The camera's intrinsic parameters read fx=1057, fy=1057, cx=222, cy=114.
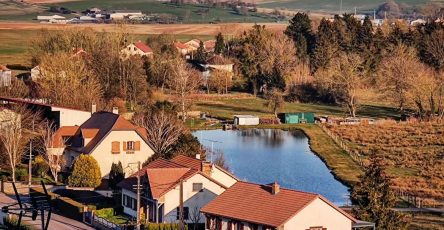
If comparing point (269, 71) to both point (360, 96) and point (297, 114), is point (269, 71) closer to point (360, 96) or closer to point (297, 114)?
point (360, 96)

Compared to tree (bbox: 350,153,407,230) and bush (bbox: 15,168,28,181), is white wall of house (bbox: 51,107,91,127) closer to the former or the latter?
bush (bbox: 15,168,28,181)

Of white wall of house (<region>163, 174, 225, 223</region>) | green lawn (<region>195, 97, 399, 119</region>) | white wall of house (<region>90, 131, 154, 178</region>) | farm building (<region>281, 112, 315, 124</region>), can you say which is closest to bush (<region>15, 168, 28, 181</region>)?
white wall of house (<region>90, 131, 154, 178</region>)

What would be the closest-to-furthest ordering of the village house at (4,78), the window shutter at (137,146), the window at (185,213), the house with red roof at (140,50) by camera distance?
the window at (185,213), the window shutter at (137,146), the village house at (4,78), the house with red roof at (140,50)

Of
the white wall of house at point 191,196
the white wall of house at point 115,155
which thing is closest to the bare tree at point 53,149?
the white wall of house at point 115,155

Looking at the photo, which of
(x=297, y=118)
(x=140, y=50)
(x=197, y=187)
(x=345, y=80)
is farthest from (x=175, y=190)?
(x=140, y=50)

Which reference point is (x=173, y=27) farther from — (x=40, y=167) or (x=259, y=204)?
(x=259, y=204)

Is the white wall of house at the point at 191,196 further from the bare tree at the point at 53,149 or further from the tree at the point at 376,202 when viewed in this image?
the bare tree at the point at 53,149
